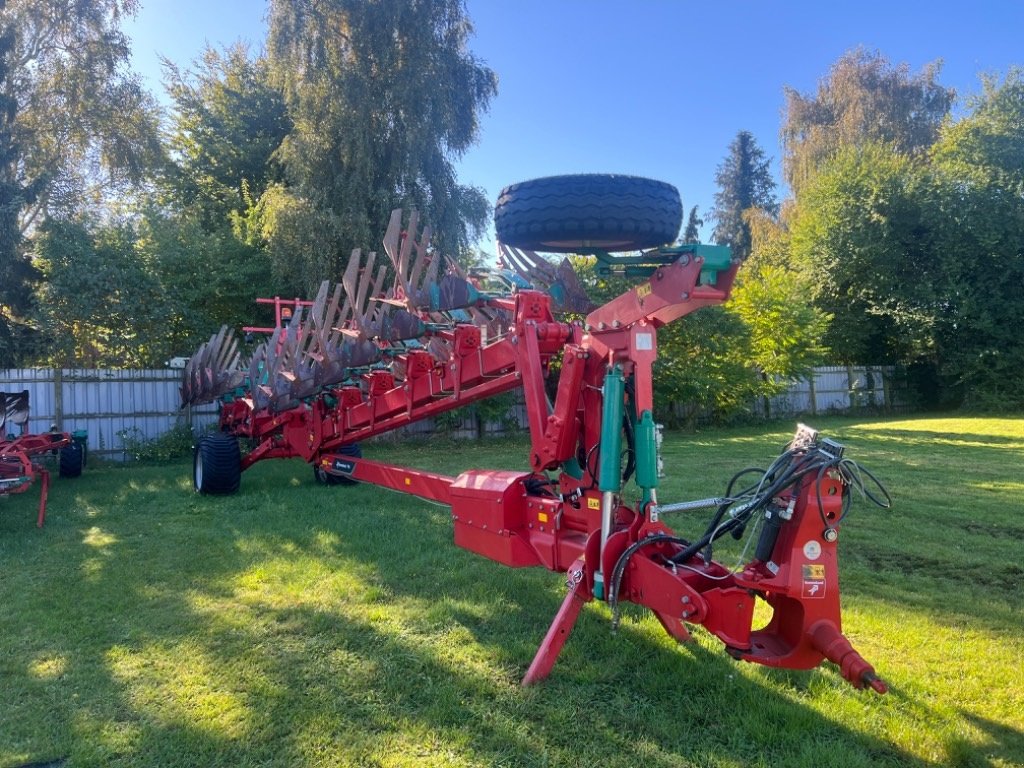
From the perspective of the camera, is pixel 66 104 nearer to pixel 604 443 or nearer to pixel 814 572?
pixel 604 443

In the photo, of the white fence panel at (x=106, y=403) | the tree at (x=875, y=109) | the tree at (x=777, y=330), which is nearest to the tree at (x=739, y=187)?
the tree at (x=875, y=109)

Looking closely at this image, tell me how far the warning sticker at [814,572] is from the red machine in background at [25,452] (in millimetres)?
7103

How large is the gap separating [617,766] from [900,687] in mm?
1621

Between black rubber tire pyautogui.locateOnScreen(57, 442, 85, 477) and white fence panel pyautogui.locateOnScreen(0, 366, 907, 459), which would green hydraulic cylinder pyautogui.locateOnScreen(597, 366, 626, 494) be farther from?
white fence panel pyautogui.locateOnScreen(0, 366, 907, 459)

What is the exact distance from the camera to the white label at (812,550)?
2.86 metres

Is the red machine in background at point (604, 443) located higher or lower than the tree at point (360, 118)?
lower

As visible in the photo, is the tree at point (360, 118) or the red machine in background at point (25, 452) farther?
the tree at point (360, 118)

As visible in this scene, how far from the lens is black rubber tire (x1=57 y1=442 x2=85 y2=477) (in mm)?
10383

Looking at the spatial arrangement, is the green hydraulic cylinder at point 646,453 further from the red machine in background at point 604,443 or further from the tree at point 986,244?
the tree at point 986,244

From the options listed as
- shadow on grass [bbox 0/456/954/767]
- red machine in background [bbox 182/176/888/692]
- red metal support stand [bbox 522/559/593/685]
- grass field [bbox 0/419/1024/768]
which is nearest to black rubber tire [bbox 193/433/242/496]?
grass field [bbox 0/419/1024/768]

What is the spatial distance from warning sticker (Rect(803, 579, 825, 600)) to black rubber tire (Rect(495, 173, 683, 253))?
168 centimetres

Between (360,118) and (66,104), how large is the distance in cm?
707

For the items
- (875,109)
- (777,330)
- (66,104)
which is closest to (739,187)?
(875,109)

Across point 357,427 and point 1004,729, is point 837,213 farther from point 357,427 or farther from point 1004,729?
point 1004,729
